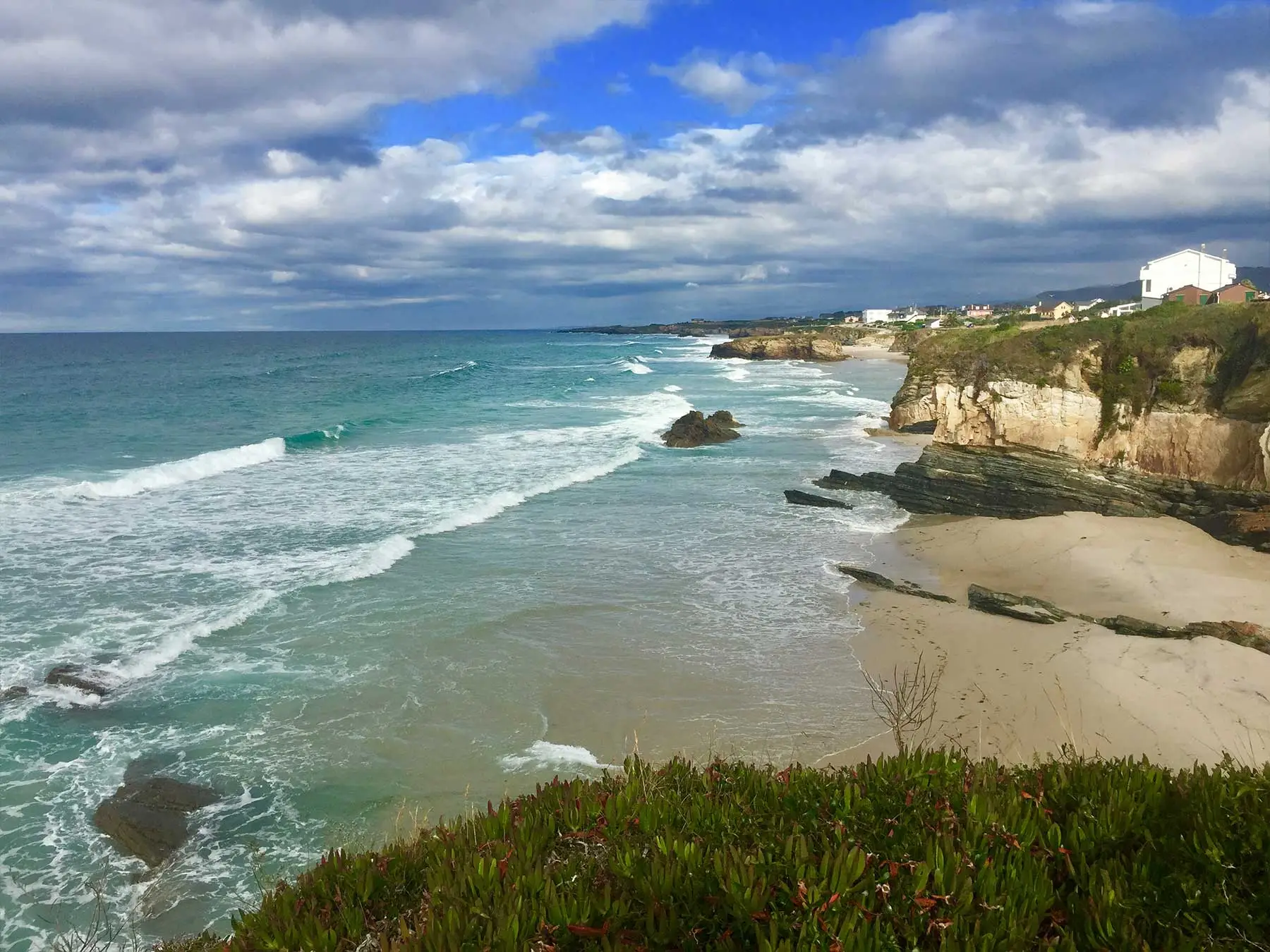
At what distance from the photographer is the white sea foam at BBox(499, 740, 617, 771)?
10.7 m

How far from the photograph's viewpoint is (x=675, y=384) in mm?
69375

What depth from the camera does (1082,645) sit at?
14.4 m

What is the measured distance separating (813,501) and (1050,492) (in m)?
6.52

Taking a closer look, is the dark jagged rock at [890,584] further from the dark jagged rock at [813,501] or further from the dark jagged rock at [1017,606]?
the dark jagged rock at [813,501]

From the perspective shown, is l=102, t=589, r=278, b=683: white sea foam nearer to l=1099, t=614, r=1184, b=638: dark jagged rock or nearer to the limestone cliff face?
l=1099, t=614, r=1184, b=638: dark jagged rock

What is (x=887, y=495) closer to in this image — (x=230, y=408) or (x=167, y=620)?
(x=167, y=620)

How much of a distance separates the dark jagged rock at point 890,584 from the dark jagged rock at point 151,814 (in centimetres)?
1306

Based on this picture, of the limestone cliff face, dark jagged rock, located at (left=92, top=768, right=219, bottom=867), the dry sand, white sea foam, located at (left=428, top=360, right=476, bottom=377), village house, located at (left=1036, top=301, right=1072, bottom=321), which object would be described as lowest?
dark jagged rock, located at (left=92, top=768, right=219, bottom=867)

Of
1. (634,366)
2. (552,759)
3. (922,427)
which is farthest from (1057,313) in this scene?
(552,759)

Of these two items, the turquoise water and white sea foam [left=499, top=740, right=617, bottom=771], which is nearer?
the turquoise water

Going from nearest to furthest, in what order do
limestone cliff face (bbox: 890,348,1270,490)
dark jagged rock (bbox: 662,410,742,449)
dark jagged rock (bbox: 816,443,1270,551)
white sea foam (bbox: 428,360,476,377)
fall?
dark jagged rock (bbox: 816,443,1270,551) → limestone cliff face (bbox: 890,348,1270,490) → dark jagged rock (bbox: 662,410,742,449) → white sea foam (bbox: 428,360,476,377)

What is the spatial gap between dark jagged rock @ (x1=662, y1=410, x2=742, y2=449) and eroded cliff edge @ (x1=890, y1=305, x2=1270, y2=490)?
12557 mm

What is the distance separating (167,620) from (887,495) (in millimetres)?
19963

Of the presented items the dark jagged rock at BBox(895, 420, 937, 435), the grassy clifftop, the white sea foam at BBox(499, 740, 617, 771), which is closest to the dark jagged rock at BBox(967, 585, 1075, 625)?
the grassy clifftop
